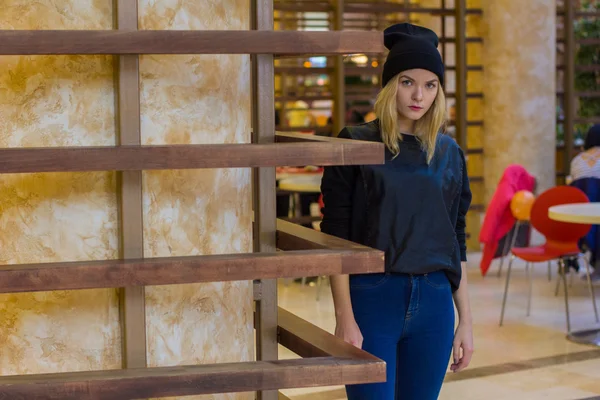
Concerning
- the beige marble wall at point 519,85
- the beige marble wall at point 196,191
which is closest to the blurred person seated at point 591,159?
the beige marble wall at point 519,85

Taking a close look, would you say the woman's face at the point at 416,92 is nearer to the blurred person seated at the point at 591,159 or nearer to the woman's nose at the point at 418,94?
the woman's nose at the point at 418,94

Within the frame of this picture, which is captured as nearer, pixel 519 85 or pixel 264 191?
pixel 264 191

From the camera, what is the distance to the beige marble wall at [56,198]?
2010mm

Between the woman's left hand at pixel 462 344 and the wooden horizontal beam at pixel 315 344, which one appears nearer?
the wooden horizontal beam at pixel 315 344

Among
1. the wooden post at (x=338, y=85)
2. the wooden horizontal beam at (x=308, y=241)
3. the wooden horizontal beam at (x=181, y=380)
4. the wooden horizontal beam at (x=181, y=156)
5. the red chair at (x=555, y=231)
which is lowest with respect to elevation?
the red chair at (x=555, y=231)

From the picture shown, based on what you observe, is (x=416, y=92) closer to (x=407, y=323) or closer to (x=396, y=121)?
(x=396, y=121)

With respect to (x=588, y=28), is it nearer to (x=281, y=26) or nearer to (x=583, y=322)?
(x=281, y=26)

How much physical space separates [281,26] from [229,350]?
8099 mm

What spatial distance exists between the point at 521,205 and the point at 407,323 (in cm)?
575

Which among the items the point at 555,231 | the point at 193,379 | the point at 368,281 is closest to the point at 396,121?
the point at 368,281

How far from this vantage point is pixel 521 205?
8141 millimetres

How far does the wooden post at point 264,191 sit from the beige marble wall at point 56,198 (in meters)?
0.32

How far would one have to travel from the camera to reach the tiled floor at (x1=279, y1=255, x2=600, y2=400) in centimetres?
534

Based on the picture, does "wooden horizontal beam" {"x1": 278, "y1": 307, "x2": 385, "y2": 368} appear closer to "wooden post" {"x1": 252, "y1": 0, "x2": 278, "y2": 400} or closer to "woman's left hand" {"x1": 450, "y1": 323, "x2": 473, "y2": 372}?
"wooden post" {"x1": 252, "y1": 0, "x2": 278, "y2": 400}
